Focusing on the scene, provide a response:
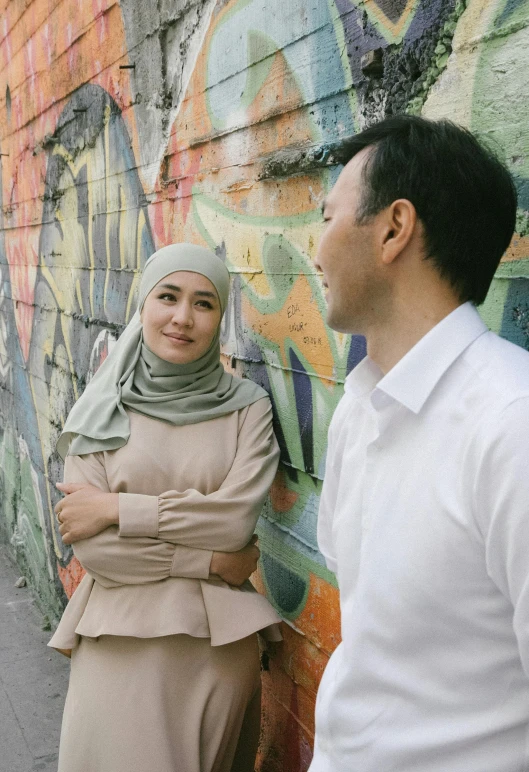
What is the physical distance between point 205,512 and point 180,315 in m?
0.60

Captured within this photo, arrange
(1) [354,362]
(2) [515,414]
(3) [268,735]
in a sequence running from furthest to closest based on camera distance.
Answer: (3) [268,735], (1) [354,362], (2) [515,414]

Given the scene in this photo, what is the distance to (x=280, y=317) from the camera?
8.32 ft

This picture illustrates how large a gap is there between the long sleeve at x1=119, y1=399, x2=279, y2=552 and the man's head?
1032 mm

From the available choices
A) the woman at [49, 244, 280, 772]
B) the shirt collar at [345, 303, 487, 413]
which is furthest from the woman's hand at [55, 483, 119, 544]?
the shirt collar at [345, 303, 487, 413]

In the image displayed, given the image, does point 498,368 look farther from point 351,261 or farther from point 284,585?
point 284,585

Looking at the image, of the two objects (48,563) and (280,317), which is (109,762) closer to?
(280,317)

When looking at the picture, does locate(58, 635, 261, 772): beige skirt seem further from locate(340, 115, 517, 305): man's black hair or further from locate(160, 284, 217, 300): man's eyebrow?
locate(340, 115, 517, 305): man's black hair

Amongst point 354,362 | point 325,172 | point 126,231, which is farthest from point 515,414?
point 126,231

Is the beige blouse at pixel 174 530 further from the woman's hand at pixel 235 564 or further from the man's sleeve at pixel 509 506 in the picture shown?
the man's sleeve at pixel 509 506

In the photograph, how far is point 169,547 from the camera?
234 centimetres

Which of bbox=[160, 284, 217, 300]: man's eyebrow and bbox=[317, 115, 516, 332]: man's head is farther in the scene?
bbox=[160, 284, 217, 300]: man's eyebrow

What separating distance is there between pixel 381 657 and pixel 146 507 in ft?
3.70

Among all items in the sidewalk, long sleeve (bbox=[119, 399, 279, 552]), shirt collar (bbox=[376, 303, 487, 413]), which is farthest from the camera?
the sidewalk

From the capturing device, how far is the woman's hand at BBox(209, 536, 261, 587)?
2.36 metres
